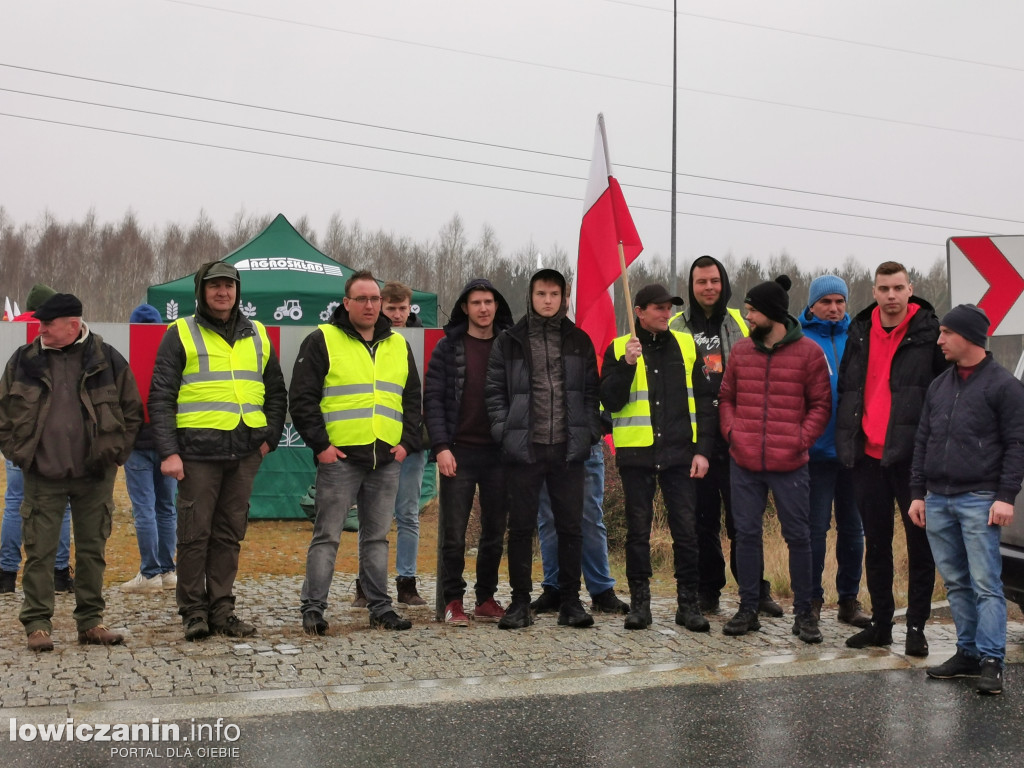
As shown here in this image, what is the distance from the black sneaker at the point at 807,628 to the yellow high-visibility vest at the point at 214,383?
3.36m

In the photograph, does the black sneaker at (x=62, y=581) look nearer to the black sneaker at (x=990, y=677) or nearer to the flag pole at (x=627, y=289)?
the flag pole at (x=627, y=289)

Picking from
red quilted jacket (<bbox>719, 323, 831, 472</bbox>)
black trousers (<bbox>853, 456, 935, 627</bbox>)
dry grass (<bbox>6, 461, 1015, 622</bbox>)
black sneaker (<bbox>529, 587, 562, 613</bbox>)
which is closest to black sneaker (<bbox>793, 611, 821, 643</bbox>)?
black trousers (<bbox>853, 456, 935, 627</bbox>)

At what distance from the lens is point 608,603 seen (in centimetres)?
695

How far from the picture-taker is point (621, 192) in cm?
696

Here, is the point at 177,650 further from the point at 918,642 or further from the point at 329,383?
the point at 918,642

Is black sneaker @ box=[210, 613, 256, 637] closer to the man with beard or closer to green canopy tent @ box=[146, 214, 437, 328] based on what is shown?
the man with beard

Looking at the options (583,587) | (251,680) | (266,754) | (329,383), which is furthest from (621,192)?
(266,754)

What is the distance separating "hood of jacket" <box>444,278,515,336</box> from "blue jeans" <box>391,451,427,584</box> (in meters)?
1.22

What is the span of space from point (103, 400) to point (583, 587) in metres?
3.91

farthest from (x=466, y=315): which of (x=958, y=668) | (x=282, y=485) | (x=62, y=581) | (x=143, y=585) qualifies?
(x=282, y=485)

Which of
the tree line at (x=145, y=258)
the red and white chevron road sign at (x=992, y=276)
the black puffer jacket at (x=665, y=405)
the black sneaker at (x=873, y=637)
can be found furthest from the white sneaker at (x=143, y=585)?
the tree line at (x=145, y=258)

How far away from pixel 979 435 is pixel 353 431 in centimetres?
343

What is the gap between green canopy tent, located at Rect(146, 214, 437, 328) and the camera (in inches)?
472

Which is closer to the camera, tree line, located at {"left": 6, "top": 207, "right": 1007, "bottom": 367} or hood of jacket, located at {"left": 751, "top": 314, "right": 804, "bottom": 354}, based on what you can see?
hood of jacket, located at {"left": 751, "top": 314, "right": 804, "bottom": 354}
